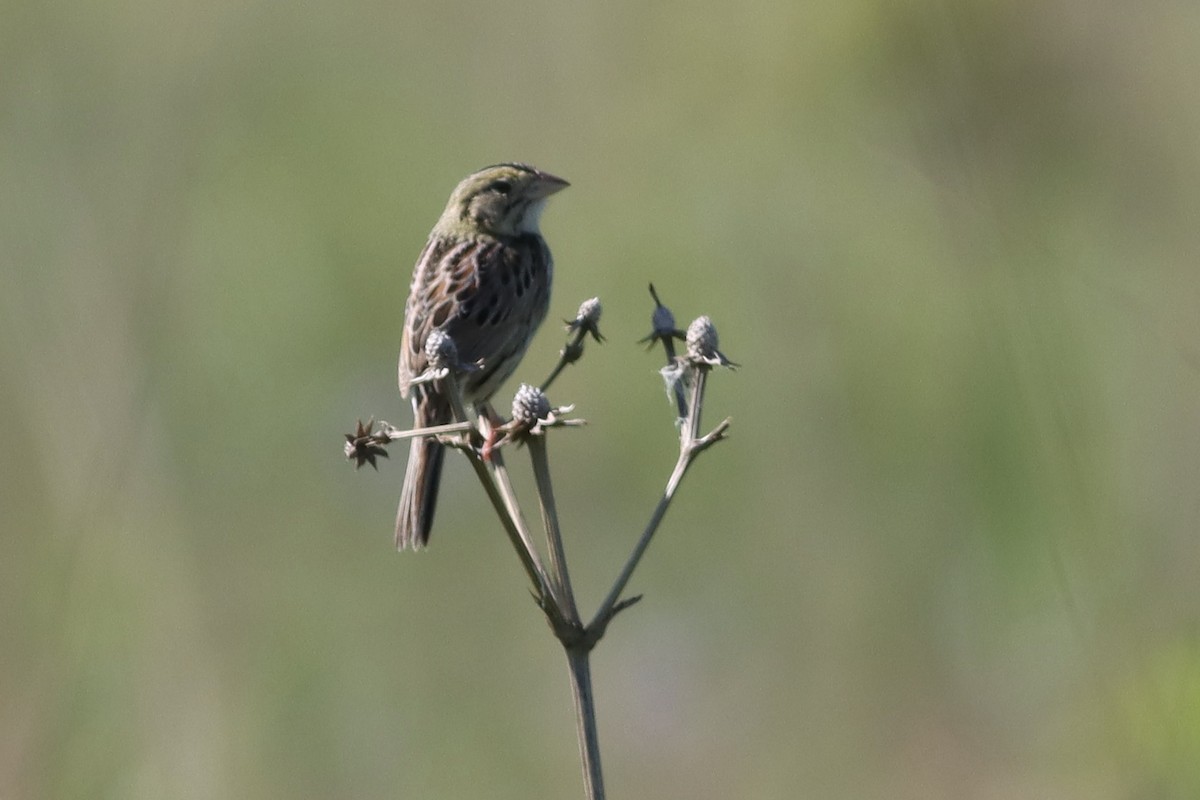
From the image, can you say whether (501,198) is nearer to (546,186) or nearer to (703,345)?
(546,186)

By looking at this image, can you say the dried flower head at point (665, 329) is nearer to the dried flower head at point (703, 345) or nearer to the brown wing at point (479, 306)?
the dried flower head at point (703, 345)

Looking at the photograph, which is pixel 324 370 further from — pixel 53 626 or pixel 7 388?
pixel 53 626

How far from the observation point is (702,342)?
2.12 metres

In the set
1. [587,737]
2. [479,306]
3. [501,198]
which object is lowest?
[587,737]

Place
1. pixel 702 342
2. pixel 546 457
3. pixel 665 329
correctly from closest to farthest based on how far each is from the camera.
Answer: pixel 546 457, pixel 702 342, pixel 665 329

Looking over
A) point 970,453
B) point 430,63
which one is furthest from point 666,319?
point 430,63

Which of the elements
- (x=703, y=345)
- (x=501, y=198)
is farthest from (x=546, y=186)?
(x=703, y=345)

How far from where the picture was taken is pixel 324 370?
5.43 metres

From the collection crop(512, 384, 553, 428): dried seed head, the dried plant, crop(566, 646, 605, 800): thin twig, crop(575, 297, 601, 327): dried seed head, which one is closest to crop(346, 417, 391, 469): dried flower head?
the dried plant

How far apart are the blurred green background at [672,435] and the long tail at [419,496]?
1049 mm

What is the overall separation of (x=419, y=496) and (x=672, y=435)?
1817 millimetres

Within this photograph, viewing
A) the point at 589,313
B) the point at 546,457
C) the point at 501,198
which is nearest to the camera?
the point at 546,457

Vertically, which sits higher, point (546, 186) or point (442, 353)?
→ point (546, 186)

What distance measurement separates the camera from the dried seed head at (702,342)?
212 cm
